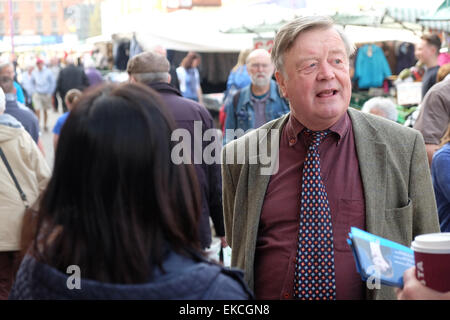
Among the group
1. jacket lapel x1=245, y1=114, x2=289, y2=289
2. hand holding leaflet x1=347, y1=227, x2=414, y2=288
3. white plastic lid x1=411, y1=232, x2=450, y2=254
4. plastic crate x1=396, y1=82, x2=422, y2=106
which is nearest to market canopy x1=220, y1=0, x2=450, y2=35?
plastic crate x1=396, y1=82, x2=422, y2=106

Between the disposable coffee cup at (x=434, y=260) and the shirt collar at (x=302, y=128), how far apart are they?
2.87ft

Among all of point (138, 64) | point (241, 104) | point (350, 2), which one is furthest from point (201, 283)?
point (350, 2)

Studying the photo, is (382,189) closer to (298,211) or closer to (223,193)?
(298,211)

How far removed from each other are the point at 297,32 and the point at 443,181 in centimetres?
129

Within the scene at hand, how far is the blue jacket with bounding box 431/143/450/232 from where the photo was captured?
3.57 m

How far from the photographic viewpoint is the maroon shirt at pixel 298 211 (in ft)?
8.63

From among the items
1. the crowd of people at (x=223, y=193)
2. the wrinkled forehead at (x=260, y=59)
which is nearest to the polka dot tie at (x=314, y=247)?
the crowd of people at (x=223, y=193)

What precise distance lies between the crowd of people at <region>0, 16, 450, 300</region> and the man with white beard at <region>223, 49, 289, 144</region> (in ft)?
5.56

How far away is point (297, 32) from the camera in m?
2.84

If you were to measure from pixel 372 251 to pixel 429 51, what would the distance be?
6749 millimetres

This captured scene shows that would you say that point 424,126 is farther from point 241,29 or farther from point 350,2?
point 350,2

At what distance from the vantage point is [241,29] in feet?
41.4

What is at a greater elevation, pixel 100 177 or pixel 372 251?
pixel 100 177

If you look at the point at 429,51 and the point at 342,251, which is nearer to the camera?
the point at 342,251
